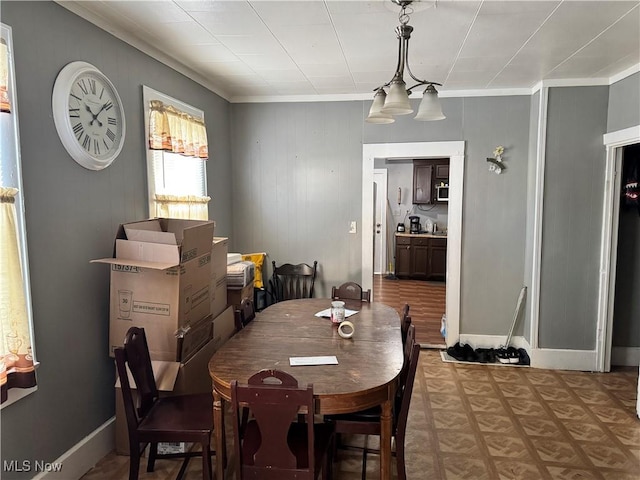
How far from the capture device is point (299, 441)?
191 cm

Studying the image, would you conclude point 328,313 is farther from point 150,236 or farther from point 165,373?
point 150,236

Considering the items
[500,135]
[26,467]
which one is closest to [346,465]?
[26,467]

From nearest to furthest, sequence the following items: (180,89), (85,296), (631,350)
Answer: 1. (85,296)
2. (180,89)
3. (631,350)

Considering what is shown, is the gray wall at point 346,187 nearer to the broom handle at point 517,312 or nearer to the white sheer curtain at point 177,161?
the broom handle at point 517,312

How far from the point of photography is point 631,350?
3.88 m

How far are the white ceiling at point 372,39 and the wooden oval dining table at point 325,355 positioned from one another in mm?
1809

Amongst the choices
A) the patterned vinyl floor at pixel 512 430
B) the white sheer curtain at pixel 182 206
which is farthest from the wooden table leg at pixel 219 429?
the white sheer curtain at pixel 182 206

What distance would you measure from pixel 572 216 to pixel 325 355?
2.81 meters

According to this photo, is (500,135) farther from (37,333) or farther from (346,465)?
(37,333)

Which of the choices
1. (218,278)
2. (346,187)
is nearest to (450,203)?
(346,187)

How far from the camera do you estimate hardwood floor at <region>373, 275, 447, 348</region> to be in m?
4.71

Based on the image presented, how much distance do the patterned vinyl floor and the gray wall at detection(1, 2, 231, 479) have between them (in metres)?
0.47

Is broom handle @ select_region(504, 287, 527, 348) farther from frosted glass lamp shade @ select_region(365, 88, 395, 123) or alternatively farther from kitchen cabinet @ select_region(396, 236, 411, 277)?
kitchen cabinet @ select_region(396, 236, 411, 277)

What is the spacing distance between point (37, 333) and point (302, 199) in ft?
9.24
